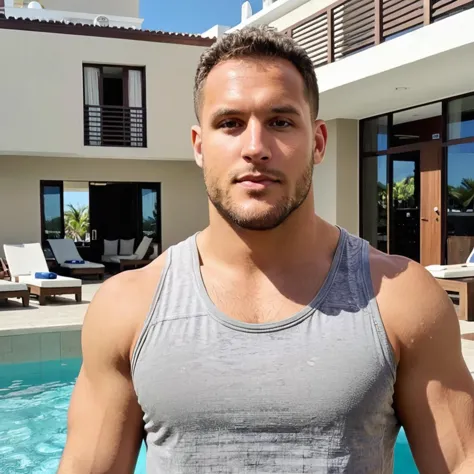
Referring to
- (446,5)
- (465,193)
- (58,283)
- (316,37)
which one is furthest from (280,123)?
(316,37)

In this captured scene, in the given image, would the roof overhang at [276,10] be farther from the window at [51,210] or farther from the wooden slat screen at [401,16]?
the window at [51,210]

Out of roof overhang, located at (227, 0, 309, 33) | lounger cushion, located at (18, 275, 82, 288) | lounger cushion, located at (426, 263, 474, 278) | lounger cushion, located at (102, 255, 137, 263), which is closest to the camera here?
lounger cushion, located at (426, 263, 474, 278)

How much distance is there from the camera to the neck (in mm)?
1272

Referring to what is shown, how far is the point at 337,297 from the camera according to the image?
121 cm

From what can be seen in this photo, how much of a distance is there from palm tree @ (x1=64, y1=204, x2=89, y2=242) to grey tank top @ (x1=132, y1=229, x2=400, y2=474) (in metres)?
16.2

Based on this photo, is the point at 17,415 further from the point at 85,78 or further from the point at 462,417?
the point at 85,78

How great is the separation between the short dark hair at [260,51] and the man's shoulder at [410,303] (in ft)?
1.25

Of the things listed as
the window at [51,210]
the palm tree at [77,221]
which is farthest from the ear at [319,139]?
the palm tree at [77,221]

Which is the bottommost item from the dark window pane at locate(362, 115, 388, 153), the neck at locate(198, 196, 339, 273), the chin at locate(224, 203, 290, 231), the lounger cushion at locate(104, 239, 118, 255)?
the lounger cushion at locate(104, 239, 118, 255)

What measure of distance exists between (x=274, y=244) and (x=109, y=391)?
1.52 ft

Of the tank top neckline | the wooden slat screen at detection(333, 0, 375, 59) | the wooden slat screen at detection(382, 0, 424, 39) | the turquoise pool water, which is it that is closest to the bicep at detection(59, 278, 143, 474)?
the tank top neckline

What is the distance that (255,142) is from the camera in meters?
1.18

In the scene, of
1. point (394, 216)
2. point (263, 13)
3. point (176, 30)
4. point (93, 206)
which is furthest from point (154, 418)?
point (93, 206)

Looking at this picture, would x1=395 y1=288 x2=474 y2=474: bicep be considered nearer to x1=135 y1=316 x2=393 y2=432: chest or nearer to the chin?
x1=135 y1=316 x2=393 y2=432: chest
